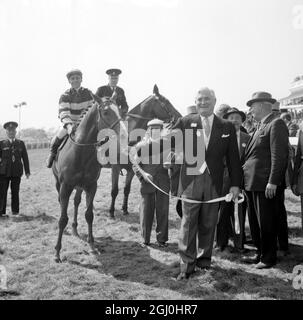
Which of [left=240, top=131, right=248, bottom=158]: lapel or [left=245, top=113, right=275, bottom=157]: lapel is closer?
[left=245, top=113, right=275, bottom=157]: lapel

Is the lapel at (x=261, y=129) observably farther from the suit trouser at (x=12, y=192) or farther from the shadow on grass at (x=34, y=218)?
the suit trouser at (x=12, y=192)

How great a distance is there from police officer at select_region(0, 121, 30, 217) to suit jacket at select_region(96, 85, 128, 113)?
10.9 feet

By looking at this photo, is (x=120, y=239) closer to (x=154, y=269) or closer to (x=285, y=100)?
(x=154, y=269)

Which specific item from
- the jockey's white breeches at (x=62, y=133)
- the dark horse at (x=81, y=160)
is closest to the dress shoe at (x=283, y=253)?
the dark horse at (x=81, y=160)

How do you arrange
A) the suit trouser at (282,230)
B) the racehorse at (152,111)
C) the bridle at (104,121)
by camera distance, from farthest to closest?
1. the racehorse at (152,111)
2. the suit trouser at (282,230)
3. the bridle at (104,121)

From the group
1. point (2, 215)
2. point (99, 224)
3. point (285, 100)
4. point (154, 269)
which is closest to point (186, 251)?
point (154, 269)

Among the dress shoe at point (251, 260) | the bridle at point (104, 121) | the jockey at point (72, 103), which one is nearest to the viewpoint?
the bridle at point (104, 121)

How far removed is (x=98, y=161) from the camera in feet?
19.8

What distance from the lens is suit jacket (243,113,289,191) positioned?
472 cm

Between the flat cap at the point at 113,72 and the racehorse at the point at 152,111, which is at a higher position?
the flat cap at the point at 113,72

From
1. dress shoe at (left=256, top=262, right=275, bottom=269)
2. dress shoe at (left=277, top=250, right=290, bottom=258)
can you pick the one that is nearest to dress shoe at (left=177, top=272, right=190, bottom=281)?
dress shoe at (left=256, top=262, right=275, bottom=269)

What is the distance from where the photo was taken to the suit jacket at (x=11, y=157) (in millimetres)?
8938

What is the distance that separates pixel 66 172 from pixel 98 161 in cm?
60

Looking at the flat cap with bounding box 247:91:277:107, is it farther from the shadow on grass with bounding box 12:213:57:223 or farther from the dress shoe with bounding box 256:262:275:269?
the shadow on grass with bounding box 12:213:57:223
